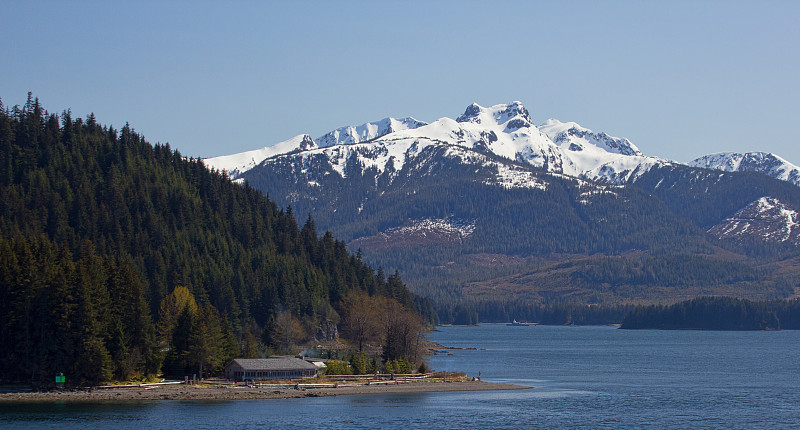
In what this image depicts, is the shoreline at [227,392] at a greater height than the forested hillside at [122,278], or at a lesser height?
lesser

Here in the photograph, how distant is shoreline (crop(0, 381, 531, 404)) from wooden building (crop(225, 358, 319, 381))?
12.2 ft

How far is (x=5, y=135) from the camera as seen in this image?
188 m

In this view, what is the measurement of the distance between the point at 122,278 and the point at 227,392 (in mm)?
20332

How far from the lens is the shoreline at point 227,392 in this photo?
102250mm

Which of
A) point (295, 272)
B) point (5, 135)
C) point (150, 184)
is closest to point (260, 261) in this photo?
point (295, 272)

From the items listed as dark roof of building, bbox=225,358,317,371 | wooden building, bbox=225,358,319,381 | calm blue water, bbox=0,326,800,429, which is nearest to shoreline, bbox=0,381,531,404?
calm blue water, bbox=0,326,800,429

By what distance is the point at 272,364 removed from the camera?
399ft

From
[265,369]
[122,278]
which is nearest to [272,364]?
[265,369]

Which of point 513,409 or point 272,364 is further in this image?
point 272,364

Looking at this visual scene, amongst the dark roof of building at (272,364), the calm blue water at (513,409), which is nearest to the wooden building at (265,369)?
the dark roof of building at (272,364)

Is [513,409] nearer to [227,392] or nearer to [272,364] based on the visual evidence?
[227,392]

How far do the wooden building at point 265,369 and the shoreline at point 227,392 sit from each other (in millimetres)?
3709

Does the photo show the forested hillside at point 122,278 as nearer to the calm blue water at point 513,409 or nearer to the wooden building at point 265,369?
the wooden building at point 265,369

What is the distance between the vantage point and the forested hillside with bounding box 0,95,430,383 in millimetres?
107062
